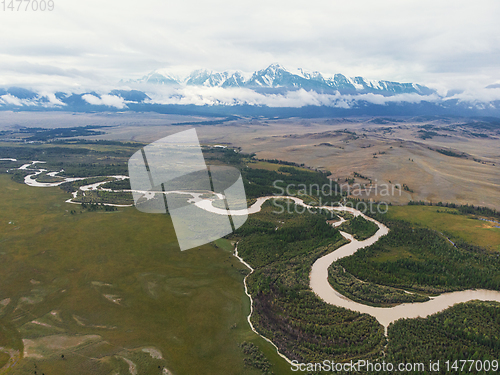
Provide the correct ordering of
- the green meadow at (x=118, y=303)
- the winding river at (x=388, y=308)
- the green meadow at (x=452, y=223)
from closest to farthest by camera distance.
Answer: the green meadow at (x=118, y=303) → the winding river at (x=388, y=308) → the green meadow at (x=452, y=223)

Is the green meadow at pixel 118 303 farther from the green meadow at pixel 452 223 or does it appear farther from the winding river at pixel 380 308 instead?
the green meadow at pixel 452 223

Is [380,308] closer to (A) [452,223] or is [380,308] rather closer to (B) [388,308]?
(B) [388,308]

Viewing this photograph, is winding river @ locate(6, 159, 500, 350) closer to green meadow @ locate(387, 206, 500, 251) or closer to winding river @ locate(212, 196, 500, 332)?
winding river @ locate(212, 196, 500, 332)

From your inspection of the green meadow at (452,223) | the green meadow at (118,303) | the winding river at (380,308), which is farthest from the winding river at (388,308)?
the green meadow at (452,223)

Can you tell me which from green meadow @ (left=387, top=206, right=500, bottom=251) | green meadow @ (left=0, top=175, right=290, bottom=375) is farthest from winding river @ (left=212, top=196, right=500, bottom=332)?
green meadow @ (left=387, top=206, right=500, bottom=251)

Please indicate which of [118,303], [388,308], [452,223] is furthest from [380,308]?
[452,223]

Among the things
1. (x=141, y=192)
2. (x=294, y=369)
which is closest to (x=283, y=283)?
(x=294, y=369)
